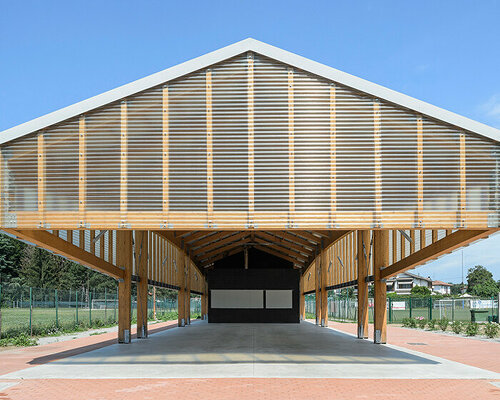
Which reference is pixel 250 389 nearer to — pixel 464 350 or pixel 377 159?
pixel 377 159

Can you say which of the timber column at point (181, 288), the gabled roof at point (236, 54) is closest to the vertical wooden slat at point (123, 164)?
the gabled roof at point (236, 54)

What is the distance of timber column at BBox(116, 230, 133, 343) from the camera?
21016 millimetres

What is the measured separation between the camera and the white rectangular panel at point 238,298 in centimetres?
4047

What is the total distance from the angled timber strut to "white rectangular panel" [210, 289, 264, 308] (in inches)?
1027

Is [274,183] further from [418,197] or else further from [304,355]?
[304,355]

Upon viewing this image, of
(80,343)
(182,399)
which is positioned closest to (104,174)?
(182,399)

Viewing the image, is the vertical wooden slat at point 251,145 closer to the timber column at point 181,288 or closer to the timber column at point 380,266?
the timber column at point 380,266

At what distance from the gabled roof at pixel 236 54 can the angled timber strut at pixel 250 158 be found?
1.1 inches

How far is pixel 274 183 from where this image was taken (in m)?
14.6

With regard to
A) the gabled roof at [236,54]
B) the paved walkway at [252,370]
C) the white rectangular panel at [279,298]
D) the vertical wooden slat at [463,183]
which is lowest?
the white rectangular panel at [279,298]

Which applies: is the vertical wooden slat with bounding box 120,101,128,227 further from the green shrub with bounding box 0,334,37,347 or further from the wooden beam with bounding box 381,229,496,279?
the green shrub with bounding box 0,334,37,347

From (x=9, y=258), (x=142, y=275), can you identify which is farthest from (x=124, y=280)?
(x=9, y=258)

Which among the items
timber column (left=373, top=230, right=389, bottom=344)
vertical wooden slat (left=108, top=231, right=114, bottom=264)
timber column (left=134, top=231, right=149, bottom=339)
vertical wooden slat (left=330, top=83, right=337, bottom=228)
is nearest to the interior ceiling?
timber column (left=373, top=230, right=389, bottom=344)

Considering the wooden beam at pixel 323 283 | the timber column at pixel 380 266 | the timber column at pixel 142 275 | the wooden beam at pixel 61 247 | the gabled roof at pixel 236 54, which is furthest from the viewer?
the wooden beam at pixel 323 283
